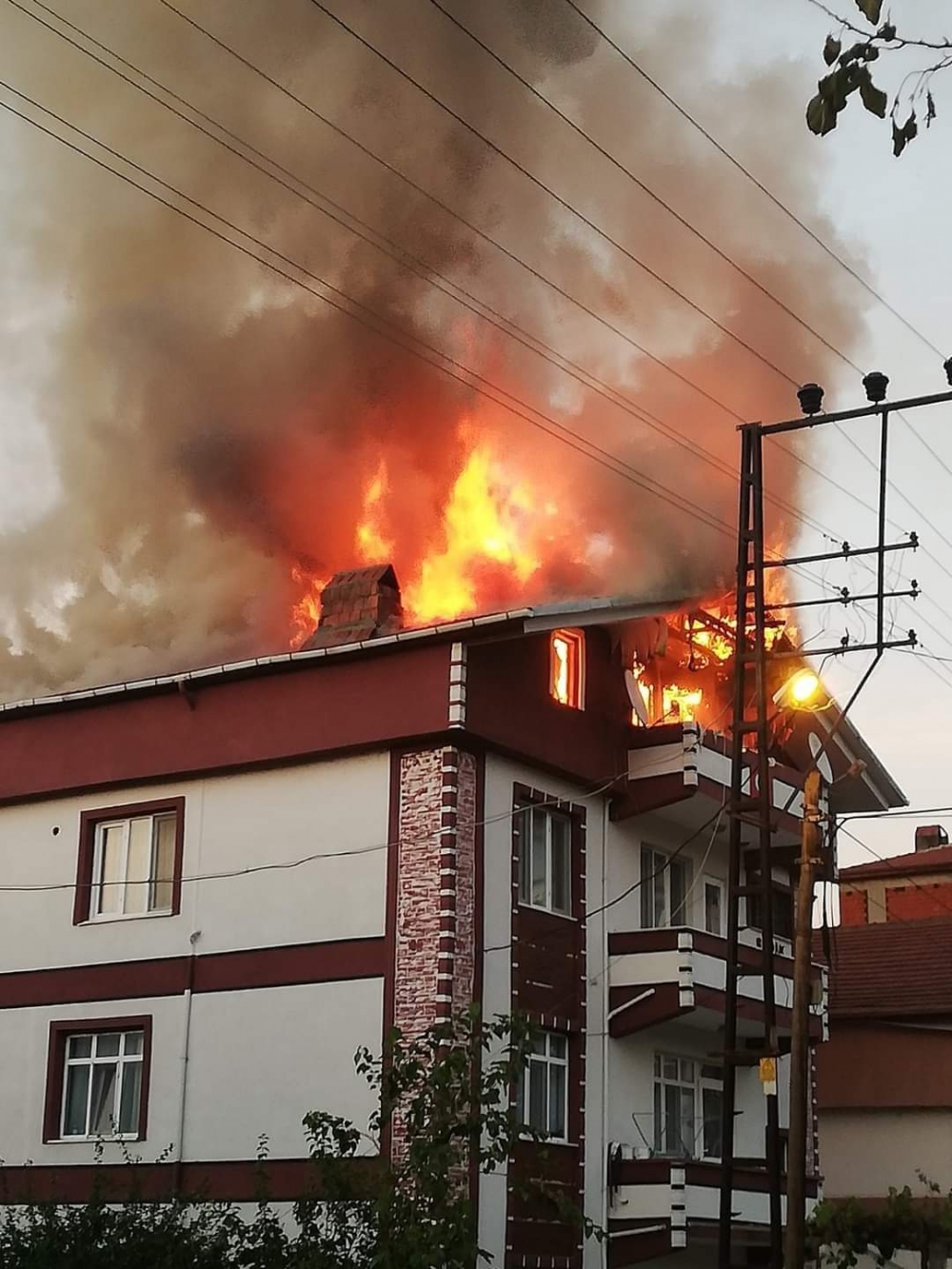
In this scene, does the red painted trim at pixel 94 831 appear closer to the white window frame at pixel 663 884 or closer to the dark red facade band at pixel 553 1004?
the dark red facade band at pixel 553 1004

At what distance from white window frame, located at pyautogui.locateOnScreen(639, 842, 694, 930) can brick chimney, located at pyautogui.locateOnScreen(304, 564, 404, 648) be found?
19.6ft

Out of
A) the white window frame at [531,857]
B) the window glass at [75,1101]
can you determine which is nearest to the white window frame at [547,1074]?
the white window frame at [531,857]

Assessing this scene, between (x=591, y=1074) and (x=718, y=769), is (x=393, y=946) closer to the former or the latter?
(x=591, y=1074)

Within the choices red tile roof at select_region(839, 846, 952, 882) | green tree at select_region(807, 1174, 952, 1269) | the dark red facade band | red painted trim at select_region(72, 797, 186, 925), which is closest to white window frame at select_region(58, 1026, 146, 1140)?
red painted trim at select_region(72, 797, 186, 925)

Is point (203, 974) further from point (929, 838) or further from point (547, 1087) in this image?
point (929, 838)

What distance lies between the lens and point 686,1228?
88.4 ft

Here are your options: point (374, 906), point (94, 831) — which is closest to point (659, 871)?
point (374, 906)

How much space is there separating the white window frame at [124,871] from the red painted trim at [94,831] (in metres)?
0.05

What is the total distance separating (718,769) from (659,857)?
2001mm

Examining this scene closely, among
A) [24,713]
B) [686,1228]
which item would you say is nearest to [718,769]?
[686,1228]

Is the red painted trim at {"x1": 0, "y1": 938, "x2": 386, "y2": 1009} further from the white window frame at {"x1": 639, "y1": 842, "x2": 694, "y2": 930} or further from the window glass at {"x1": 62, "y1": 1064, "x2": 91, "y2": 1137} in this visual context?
the white window frame at {"x1": 639, "y1": 842, "x2": 694, "y2": 930}

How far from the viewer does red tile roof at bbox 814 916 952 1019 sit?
38219 millimetres

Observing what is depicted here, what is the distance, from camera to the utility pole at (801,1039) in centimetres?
1955

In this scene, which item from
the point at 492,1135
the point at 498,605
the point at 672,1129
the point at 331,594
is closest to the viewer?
the point at 492,1135
